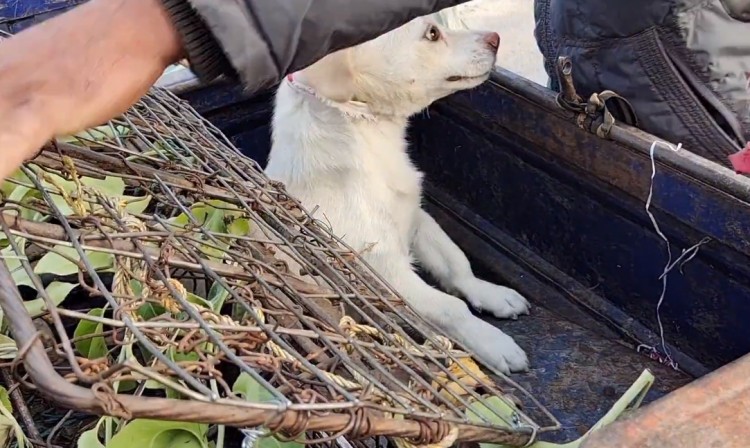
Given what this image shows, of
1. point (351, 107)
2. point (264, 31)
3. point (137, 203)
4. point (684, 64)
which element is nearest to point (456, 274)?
point (351, 107)

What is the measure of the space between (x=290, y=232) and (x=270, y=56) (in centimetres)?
66

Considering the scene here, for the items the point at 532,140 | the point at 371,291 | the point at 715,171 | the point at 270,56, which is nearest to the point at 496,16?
the point at 532,140

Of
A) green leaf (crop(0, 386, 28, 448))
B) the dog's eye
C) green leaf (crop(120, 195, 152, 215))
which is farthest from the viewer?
the dog's eye

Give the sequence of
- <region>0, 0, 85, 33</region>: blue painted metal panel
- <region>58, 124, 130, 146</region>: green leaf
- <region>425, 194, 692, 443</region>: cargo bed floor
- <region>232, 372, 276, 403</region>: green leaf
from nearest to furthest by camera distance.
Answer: <region>232, 372, 276, 403</region>: green leaf
<region>58, 124, 130, 146</region>: green leaf
<region>425, 194, 692, 443</region>: cargo bed floor
<region>0, 0, 85, 33</region>: blue painted metal panel

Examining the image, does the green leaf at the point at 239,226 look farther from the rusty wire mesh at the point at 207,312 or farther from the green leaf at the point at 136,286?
the green leaf at the point at 136,286

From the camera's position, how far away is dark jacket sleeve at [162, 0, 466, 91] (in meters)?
0.84

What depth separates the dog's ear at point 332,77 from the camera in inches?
82.1

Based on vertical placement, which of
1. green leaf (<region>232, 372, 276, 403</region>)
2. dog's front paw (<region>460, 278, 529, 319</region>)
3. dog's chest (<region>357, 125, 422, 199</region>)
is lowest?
dog's front paw (<region>460, 278, 529, 319</region>)

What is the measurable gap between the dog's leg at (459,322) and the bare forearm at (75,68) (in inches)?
52.4

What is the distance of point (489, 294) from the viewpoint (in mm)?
2344

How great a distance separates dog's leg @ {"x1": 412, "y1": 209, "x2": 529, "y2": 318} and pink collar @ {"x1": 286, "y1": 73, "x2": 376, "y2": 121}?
413mm

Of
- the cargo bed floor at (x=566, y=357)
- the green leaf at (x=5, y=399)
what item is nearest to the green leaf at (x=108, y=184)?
the green leaf at (x=5, y=399)

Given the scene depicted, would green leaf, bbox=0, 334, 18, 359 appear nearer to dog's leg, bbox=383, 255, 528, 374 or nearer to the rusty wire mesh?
Result: the rusty wire mesh

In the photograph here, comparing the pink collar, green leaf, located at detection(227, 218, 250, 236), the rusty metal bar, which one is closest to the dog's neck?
the pink collar
